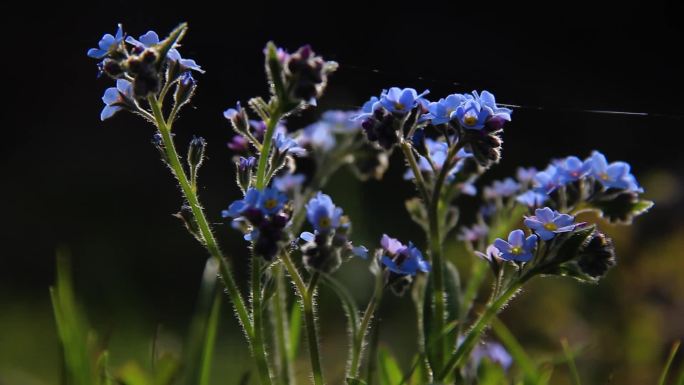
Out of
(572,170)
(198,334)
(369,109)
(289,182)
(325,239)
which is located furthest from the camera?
(289,182)

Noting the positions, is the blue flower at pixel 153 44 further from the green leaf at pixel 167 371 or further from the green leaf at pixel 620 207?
the green leaf at pixel 620 207

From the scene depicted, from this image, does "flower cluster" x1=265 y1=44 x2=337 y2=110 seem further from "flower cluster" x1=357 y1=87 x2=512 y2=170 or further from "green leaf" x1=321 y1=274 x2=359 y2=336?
"green leaf" x1=321 y1=274 x2=359 y2=336

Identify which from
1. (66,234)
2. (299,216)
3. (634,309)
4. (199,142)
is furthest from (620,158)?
(199,142)

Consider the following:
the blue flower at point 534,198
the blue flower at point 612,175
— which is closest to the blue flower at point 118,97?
the blue flower at point 534,198

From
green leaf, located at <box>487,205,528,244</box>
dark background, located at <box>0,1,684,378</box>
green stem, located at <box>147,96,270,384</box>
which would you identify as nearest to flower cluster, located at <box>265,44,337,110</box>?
green stem, located at <box>147,96,270,384</box>

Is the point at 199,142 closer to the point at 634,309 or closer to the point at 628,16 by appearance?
the point at 634,309

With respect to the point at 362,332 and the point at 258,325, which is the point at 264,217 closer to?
the point at 258,325

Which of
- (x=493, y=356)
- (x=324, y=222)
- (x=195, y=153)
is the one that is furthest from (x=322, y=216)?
(x=493, y=356)
